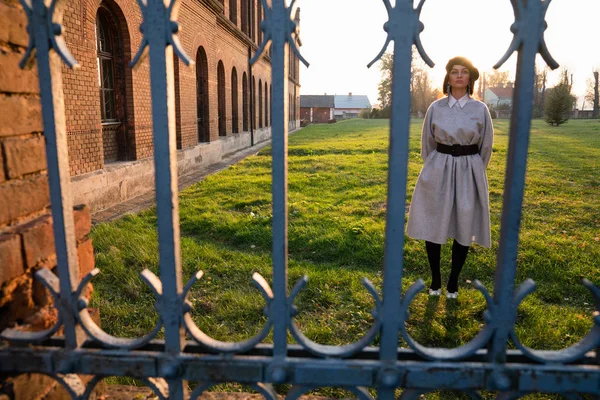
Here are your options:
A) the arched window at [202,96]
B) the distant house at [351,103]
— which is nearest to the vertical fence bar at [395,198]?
the arched window at [202,96]

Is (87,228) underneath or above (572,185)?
above

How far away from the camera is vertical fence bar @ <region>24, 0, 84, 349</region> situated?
1.25m

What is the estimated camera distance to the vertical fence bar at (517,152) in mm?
1158

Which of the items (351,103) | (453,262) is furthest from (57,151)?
(351,103)

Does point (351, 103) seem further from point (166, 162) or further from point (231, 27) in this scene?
point (166, 162)

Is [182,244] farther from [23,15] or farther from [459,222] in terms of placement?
[23,15]

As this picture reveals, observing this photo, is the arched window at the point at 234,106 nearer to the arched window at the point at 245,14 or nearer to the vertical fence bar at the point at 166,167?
the arched window at the point at 245,14

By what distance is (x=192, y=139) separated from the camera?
487 inches

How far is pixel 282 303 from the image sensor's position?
1.32m

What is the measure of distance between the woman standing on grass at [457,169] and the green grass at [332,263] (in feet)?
1.93

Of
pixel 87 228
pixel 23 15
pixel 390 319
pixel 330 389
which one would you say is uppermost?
pixel 23 15

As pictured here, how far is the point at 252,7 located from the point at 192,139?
1295 cm

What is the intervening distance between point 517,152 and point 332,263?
330 centimetres

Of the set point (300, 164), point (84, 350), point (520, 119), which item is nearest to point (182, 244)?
point (84, 350)
